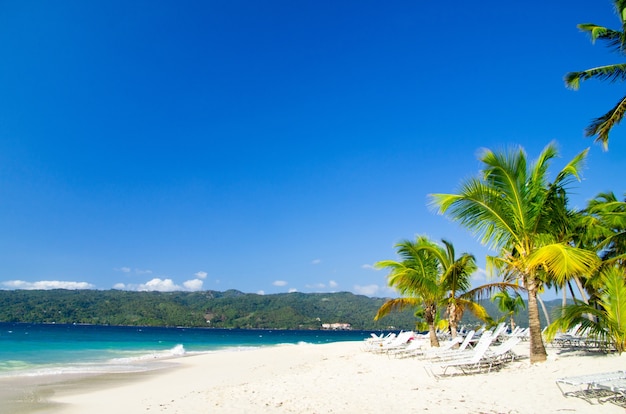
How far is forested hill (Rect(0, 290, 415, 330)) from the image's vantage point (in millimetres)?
112250

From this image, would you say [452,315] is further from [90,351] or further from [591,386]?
[90,351]

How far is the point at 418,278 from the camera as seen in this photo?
14992 millimetres

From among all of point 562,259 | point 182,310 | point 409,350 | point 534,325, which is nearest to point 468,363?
point 534,325

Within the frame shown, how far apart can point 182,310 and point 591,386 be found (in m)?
129

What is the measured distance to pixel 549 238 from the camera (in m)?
9.62

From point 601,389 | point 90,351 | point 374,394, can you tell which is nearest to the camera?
point 601,389

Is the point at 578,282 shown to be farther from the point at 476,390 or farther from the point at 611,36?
the point at 476,390

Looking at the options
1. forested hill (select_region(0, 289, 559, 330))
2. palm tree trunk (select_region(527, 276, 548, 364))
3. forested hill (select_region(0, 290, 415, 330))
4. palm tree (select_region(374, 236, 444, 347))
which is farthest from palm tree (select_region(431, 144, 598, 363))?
forested hill (select_region(0, 290, 415, 330))

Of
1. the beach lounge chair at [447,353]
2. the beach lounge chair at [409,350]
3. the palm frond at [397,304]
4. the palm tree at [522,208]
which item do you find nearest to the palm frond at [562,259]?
the palm tree at [522,208]

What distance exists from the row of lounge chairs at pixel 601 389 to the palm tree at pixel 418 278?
26.6 ft

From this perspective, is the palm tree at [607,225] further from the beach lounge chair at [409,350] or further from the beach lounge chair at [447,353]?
the beach lounge chair at [409,350]

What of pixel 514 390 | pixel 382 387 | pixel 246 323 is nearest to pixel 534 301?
pixel 514 390

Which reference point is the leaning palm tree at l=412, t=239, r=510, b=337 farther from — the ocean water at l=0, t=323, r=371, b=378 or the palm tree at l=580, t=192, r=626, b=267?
the ocean water at l=0, t=323, r=371, b=378

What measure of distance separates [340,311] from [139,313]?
65.4 metres
